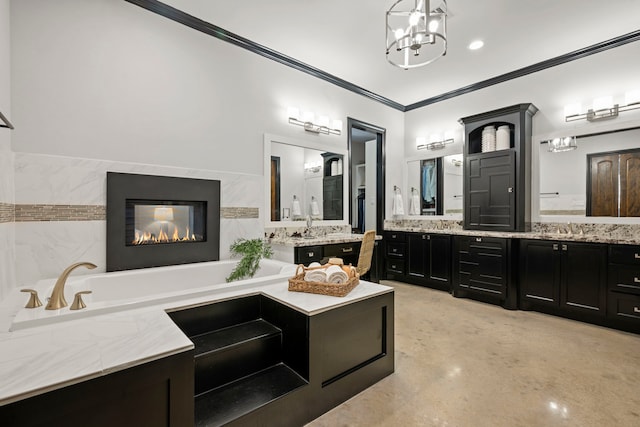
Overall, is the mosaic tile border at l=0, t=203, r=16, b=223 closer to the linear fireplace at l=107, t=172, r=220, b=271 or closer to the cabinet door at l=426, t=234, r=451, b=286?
the linear fireplace at l=107, t=172, r=220, b=271

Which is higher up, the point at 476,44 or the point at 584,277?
the point at 476,44

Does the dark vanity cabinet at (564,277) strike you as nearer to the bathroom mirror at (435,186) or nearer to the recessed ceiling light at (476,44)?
the bathroom mirror at (435,186)

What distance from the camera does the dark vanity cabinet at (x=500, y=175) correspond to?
3.69 meters

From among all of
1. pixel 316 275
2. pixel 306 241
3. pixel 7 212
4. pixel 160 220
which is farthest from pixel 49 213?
pixel 306 241

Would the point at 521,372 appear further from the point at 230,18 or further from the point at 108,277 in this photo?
the point at 230,18

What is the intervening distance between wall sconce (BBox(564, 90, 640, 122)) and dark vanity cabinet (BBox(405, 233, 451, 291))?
1993mm

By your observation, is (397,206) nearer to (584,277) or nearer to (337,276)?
(584,277)

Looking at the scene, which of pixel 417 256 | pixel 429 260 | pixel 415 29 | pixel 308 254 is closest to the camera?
pixel 415 29

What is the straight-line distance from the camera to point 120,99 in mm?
2518

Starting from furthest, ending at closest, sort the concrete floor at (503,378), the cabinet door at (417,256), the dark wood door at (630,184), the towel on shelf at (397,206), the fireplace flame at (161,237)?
the towel on shelf at (397,206)
the cabinet door at (417,256)
the dark wood door at (630,184)
the fireplace flame at (161,237)
the concrete floor at (503,378)

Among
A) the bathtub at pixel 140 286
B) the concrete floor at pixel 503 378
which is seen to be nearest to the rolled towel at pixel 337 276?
the bathtub at pixel 140 286

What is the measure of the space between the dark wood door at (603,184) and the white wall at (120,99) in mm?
3677

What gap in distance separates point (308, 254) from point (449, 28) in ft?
9.04

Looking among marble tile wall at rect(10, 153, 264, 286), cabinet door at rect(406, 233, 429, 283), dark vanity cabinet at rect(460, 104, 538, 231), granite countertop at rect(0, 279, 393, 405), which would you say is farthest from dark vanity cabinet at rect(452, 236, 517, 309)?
marble tile wall at rect(10, 153, 264, 286)
